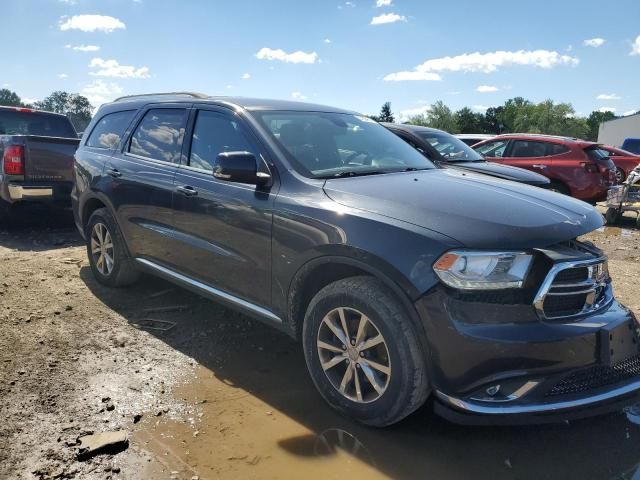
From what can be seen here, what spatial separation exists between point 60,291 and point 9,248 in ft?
7.82

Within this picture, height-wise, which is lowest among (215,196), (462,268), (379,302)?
(379,302)

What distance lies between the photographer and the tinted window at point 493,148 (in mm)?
11578

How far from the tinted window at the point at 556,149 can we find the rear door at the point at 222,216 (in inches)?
351

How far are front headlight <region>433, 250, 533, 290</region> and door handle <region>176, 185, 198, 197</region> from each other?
204 cm

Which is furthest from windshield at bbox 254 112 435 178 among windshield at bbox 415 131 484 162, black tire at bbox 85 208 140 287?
windshield at bbox 415 131 484 162

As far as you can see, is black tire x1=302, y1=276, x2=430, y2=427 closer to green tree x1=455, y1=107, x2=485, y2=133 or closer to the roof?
the roof

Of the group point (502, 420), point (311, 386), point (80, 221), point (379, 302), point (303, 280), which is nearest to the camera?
point (502, 420)

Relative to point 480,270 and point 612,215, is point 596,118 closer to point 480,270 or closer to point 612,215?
point 612,215

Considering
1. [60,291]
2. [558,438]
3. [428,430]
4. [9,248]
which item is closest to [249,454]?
[428,430]

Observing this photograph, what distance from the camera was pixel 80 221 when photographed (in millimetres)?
5520

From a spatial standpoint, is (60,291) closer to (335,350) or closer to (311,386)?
(311,386)

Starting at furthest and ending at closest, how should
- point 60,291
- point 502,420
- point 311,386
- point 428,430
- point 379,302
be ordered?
1. point 60,291
2. point 311,386
3. point 428,430
4. point 379,302
5. point 502,420

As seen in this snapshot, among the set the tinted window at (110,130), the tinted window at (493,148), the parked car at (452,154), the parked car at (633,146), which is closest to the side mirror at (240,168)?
the tinted window at (110,130)

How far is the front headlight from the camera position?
2.51 m
